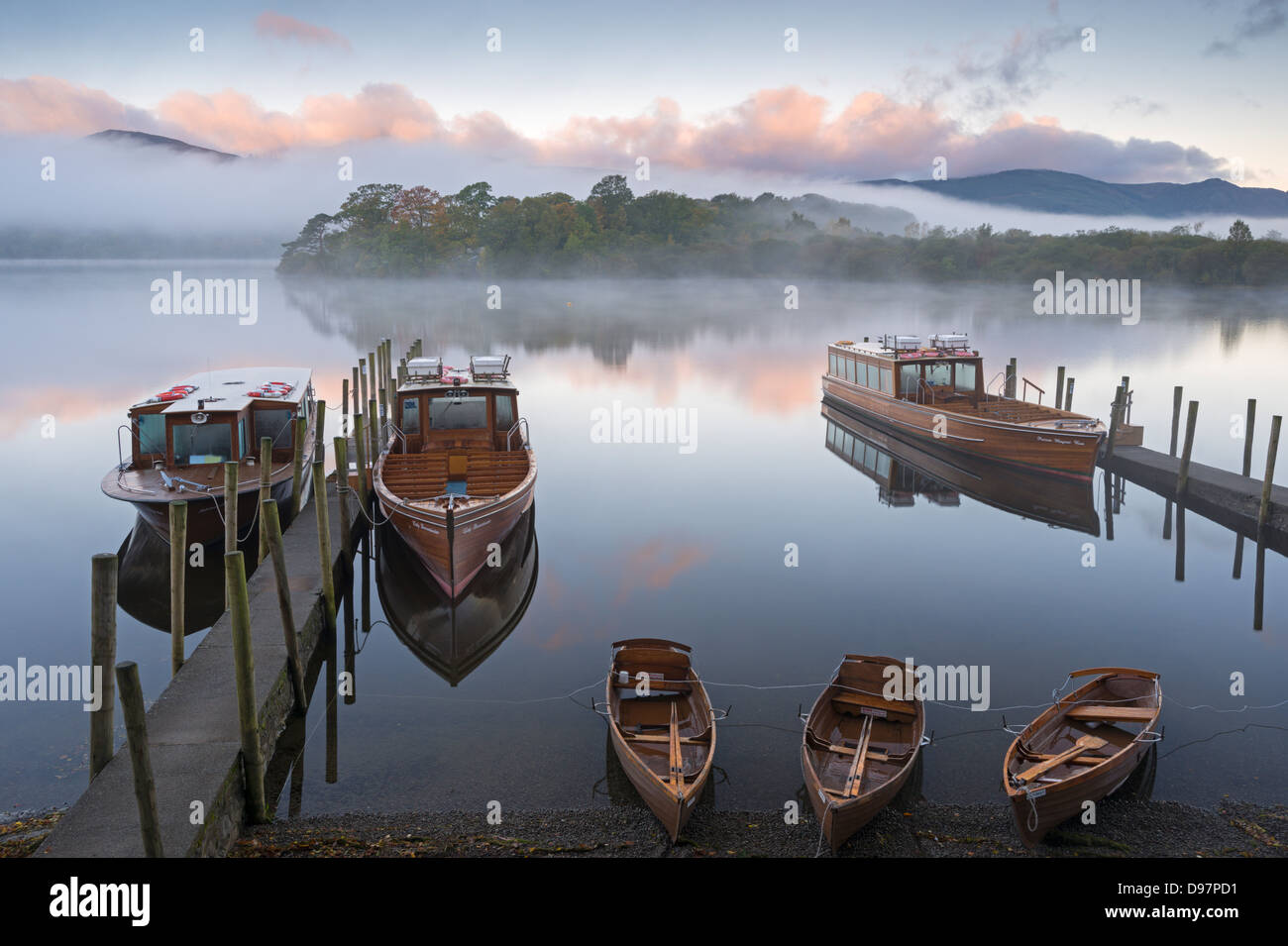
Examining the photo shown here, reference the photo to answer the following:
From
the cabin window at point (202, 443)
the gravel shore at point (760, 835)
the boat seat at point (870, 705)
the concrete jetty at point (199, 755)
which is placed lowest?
the gravel shore at point (760, 835)

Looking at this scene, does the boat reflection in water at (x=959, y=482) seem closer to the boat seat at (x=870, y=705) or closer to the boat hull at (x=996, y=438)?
the boat hull at (x=996, y=438)

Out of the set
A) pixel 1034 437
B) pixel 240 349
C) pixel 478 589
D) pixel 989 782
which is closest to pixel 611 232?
pixel 240 349

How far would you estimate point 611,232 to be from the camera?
134 meters

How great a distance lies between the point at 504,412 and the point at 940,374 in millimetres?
19378

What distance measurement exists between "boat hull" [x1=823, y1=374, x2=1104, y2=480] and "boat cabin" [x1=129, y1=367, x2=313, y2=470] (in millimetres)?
21976

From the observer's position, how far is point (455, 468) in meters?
23.0

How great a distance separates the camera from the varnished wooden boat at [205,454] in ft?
68.4

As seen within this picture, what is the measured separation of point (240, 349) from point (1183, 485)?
63303 mm

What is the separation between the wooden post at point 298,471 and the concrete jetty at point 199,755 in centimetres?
585

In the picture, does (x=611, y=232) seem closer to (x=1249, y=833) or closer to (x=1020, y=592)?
(x=1020, y=592)

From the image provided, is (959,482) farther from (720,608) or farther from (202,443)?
(202,443)

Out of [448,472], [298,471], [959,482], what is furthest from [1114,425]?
[298,471]

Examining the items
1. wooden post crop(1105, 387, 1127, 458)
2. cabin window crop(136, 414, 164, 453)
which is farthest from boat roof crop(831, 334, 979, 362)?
cabin window crop(136, 414, 164, 453)

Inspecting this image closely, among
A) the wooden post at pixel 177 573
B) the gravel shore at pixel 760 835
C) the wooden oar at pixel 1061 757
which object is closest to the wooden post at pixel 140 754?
the gravel shore at pixel 760 835
